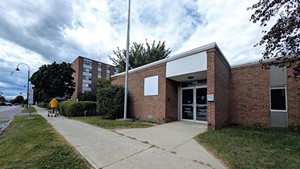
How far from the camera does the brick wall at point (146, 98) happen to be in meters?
10.5

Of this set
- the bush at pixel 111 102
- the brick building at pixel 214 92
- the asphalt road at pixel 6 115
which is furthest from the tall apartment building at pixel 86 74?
the brick building at pixel 214 92

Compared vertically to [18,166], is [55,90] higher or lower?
higher

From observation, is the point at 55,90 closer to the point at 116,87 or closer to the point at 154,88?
the point at 116,87

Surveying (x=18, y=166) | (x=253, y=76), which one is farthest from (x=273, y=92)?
(x=18, y=166)

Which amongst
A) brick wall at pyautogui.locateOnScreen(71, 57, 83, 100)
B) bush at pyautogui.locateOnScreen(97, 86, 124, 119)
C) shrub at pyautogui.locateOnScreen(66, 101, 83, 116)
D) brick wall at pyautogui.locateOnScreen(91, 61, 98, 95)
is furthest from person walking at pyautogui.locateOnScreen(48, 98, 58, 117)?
brick wall at pyautogui.locateOnScreen(91, 61, 98, 95)

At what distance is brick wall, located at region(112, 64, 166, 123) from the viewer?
1046 cm

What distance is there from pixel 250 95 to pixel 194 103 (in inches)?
138

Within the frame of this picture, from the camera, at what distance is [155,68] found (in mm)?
11367

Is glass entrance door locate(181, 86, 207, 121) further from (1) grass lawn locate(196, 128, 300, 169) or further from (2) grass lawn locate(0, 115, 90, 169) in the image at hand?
(2) grass lawn locate(0, 115, 90, 169)

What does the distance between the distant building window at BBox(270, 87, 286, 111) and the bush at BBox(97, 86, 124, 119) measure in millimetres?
9947

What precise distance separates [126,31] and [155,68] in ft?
12.1

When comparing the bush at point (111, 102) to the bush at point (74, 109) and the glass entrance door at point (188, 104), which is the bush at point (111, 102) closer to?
the bush at point (74, 109)

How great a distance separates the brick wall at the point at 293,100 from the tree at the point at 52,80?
29.6 m

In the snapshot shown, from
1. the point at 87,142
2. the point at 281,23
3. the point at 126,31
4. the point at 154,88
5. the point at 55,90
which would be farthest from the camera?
the point at 55,90
